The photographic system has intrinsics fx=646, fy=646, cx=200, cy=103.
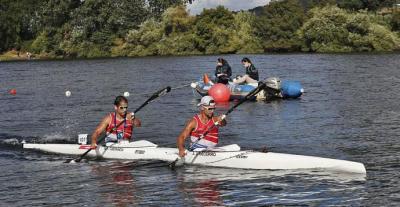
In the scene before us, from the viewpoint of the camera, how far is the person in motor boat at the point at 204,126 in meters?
15.5

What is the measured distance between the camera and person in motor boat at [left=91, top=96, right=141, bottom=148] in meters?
17.0

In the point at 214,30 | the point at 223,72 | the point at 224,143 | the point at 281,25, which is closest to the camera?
the point at 224,143

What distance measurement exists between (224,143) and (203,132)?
465 cm

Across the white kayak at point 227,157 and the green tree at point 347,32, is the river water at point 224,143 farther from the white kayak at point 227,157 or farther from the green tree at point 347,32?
the green tree at point 347,32

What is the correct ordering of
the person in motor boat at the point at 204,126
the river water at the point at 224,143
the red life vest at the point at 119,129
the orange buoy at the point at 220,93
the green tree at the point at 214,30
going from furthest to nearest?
the green tree at the point at 214,30
the orange buoy at the point at 220,93
the red life vest at the point at 119,129
the person in motor boat at the point at 204,126
the river water at the point at 224,143

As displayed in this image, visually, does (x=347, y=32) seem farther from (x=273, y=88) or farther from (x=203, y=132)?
(x=203, y=132)

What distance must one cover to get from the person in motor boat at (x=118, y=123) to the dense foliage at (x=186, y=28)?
6481 centimetres

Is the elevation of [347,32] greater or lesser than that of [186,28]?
lesser

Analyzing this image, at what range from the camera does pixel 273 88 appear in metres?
29.8

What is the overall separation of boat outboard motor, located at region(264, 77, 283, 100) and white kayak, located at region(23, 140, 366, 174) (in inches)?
491

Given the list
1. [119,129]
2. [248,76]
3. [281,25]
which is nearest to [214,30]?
[281,25]

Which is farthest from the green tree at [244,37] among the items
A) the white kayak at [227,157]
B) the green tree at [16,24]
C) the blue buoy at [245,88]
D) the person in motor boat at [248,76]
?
the white kayak at [227,157]

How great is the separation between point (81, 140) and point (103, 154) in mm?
1299

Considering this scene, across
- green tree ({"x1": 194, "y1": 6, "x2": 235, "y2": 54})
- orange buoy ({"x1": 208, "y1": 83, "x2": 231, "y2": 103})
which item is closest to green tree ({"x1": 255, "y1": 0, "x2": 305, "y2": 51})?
green tree ({"x1": 194, "y1": 6, "x2": 235, "y2": 54})
